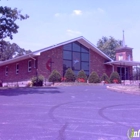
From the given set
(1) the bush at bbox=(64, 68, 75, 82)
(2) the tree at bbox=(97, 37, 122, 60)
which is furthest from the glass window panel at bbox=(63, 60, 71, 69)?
(2) the tree at bbox=(97, 37, 122, 60)

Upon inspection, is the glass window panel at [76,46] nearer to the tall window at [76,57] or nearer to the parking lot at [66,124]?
the tall window at [76,57]

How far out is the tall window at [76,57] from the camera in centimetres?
2844

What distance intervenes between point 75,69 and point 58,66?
2594 mm

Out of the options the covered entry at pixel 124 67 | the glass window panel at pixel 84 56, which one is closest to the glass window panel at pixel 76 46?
the glass window panel at pixel 84 56

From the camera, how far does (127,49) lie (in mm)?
36281

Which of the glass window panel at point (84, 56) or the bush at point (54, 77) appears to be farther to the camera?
the glass window panel at point (84, 56)

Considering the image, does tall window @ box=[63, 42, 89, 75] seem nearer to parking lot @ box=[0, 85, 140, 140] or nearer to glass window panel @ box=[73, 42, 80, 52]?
glass window panel @ box=[73, 42, 80, 52]

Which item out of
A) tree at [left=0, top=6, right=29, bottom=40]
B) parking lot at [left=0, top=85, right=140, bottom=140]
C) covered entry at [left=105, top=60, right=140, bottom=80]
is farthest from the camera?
covered entry at [left=105, top=60, right=140, bottom=80]

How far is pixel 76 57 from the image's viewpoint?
29.2m

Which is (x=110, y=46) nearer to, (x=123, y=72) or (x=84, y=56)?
(x=123, y=72)

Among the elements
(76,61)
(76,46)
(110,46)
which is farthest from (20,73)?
(110,46)

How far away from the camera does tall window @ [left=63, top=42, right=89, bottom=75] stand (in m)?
28.4

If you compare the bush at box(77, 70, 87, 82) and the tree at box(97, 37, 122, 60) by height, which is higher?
the tree at box(97, 37, 122, 60)

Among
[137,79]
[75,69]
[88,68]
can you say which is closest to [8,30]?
[75,69]
